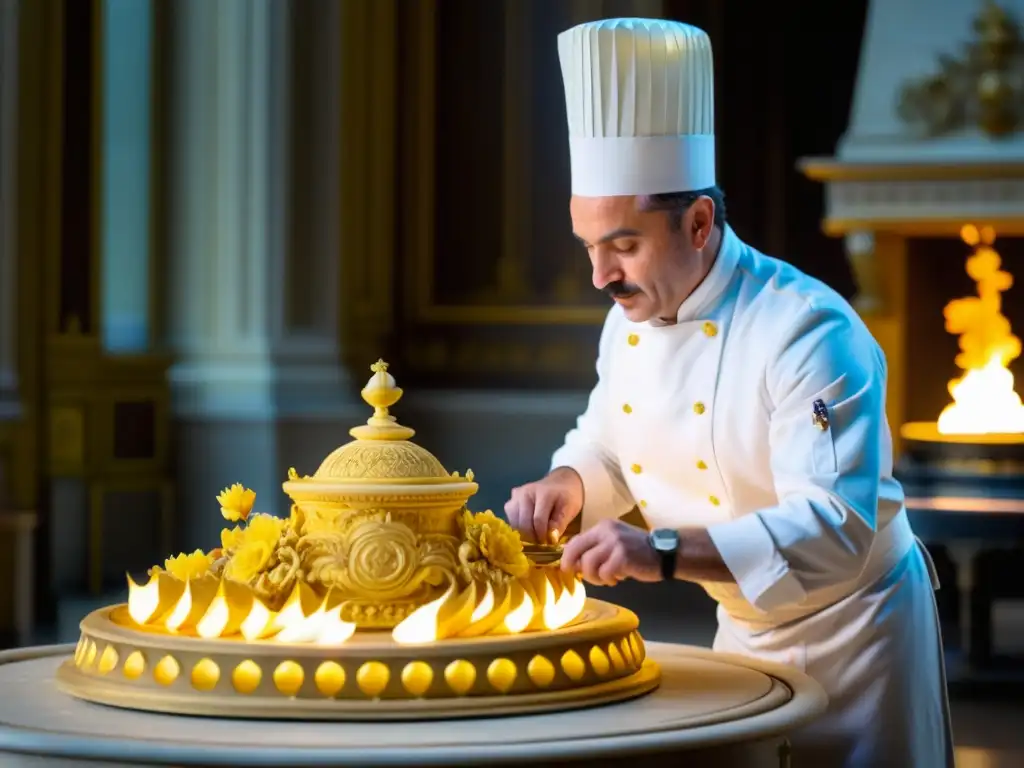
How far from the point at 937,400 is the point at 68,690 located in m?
6.75

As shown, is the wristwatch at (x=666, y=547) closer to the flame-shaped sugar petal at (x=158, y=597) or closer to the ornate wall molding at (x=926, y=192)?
the flame-shaped sugar petal at (x=158, y=597)

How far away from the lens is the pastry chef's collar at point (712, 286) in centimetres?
259

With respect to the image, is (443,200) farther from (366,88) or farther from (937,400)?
(937,400)

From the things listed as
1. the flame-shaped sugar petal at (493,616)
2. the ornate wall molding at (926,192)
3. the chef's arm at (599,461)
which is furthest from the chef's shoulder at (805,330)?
the ornate wall molding at (926,192)

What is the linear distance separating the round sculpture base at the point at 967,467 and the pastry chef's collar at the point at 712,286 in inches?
158

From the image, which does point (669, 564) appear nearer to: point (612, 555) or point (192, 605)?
point (612, 555)

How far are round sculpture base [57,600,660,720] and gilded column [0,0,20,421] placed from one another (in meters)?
5.28

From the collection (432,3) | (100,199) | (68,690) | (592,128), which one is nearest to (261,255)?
(100,199)

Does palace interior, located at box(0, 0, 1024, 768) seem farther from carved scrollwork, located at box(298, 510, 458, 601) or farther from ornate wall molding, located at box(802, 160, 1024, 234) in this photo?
carved scrollwork, located at box(298, 510, 458, 601)

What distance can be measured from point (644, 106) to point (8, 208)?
5.09m

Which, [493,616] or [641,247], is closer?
[493,616]

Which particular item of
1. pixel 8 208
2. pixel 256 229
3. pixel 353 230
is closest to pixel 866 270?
pixel 353 230

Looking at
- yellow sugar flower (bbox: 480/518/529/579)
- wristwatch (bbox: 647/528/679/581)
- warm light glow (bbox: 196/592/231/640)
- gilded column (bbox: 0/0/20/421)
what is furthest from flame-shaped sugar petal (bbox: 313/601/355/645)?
gilded column (bbox: 0/0/20/421)

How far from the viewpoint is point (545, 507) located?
8.55 ft
